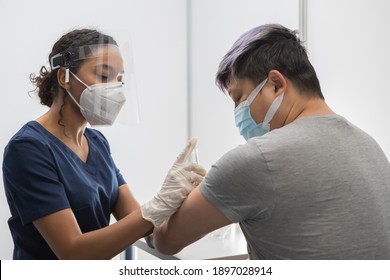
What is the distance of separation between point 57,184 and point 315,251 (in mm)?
754

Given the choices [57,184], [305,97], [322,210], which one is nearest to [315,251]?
[322,210]

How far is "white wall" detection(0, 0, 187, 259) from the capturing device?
2.67 meters

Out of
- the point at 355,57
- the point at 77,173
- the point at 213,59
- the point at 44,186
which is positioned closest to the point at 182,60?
the point at 213,59

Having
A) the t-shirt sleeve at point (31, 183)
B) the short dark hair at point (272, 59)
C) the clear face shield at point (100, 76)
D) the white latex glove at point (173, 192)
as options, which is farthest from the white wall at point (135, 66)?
the short dark hair at point (272, 59)

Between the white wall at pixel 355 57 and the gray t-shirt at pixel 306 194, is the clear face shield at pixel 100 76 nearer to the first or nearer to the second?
the gray t-shirt at pixel 306 194

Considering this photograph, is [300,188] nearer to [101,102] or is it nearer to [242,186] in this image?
[242,186]

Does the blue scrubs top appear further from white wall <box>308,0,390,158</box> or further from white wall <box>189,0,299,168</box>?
white wall <box>189,0,299,168</box>

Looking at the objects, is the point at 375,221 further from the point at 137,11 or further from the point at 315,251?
the point at 137,11

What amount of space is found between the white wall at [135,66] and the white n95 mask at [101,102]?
1388 mm

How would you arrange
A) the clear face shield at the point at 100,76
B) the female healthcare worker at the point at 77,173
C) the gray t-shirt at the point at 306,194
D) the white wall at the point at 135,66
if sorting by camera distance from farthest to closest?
1. the white wall at the point at 135,66
2. the clear face shield at the point at 100,76
3. the female healthcare worker at the point at 77,173
4. the gray t-shirt at the point at 306,194

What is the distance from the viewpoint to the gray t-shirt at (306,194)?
891 mm

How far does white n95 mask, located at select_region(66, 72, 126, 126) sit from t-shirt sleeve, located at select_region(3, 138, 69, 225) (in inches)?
9.4

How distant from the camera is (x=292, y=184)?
0.89 m
